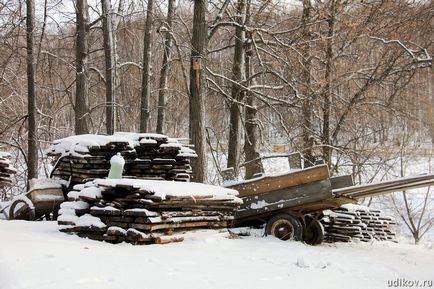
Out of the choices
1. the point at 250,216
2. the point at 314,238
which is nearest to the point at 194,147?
the point at 250,216

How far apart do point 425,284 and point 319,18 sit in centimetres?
1020

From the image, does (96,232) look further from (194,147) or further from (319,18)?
(319,18)

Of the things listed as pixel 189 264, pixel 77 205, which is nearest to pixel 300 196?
pixel 189 264

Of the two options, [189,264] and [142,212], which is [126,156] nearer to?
[142,212]

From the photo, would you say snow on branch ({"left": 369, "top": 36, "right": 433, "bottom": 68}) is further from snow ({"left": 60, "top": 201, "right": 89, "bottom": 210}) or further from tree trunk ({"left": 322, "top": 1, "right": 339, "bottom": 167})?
snow ({"left": 60, "top": 201, "right": 89, "bottom": 210})

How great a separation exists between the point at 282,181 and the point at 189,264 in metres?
3.80

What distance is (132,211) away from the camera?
7.11 m

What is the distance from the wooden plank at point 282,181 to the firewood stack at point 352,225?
1772mm

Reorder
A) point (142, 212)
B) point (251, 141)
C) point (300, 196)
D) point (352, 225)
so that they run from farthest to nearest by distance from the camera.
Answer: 1. point (251, 141)
2. point (352, 225)
3. point (300, 196)
4. point (142, 212)

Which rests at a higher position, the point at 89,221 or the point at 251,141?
the point at 251,141

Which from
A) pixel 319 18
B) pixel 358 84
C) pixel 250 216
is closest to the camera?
pixel 250 216

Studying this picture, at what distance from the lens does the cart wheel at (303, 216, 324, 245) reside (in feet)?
32.2

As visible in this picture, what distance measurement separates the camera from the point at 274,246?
8.22m

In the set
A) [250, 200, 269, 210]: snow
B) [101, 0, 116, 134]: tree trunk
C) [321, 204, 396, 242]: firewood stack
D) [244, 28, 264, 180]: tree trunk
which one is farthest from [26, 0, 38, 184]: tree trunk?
[321, 204, 396, 242]: firewood stack
